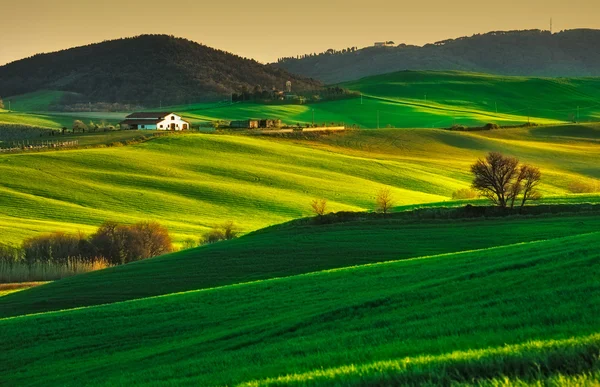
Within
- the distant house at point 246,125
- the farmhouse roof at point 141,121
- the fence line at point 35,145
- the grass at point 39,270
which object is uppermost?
the farmhouse roof at point 141,121

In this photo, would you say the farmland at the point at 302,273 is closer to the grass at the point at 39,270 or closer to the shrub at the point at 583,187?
the shrub at the point at 583,187

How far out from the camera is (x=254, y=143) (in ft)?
373

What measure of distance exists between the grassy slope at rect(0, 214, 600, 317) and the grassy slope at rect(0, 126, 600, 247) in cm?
2147

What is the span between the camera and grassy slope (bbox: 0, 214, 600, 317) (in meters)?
38.8

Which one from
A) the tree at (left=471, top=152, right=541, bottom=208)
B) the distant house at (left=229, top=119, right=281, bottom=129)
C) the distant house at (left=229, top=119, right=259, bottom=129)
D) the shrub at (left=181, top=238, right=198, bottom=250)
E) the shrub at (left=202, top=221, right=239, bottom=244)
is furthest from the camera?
the distant house at (left=229, top=119, right=281, bottom=129)

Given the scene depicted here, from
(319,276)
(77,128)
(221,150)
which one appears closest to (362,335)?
(319,276)

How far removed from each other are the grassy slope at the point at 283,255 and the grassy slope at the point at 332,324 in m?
8.97

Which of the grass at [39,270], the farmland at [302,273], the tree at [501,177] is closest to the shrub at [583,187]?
the farmland at [302,273]

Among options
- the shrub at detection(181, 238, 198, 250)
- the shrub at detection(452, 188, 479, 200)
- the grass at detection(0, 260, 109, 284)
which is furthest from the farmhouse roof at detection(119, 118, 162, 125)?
the grass at detection(0, 260, 109, 284)

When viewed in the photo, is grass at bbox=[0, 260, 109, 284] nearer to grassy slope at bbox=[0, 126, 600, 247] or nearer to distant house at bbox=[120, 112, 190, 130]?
grassy slope at bbox=[0, 126, 600, 247]

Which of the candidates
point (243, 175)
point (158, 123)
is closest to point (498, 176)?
point (243, 175)

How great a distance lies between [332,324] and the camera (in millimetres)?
17484

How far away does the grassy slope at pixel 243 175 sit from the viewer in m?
78.2

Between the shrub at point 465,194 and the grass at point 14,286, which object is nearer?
the grass at point 14,286
